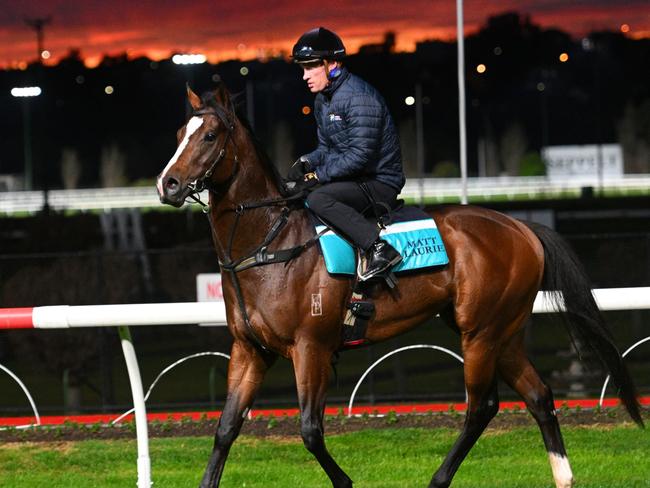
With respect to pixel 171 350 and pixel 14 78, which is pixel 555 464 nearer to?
pixel 171 350

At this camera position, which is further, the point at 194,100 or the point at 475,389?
the point at 475,389

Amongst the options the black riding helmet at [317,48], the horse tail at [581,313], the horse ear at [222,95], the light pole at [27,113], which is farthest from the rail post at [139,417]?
the light pole at [27,113]

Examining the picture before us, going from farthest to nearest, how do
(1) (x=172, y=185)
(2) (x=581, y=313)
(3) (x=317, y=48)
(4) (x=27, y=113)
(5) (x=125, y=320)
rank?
(4) (x=27, y=113) → (2) (x=581, y=313) → (5) (x=125, y=320) → (3) (x=317, y=48) → (1) (x=172, y=185)

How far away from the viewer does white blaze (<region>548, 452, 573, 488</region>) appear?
617 centimetres

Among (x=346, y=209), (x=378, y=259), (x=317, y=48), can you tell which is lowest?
(x=378, y=259)

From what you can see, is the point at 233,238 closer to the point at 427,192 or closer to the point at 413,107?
the point at 427,192

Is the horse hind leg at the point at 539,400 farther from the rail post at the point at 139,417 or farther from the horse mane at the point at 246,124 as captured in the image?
the rail post at the point at 139,417

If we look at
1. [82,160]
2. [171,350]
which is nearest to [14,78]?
[82,160]

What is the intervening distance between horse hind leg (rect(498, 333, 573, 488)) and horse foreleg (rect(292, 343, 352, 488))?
1.24m

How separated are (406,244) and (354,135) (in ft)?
2.16

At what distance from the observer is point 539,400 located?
640 centimetres

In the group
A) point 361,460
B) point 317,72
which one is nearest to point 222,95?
point 317,72

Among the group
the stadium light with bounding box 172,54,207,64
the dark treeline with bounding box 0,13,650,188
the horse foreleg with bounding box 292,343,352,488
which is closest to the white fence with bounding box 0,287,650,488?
the horse foreleg with bounding box 292,343,352,488

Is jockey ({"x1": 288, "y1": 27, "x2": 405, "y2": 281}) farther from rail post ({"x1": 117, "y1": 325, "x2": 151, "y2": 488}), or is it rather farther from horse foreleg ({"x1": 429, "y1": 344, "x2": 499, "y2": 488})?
rail post ({"x1": 117, "y1": 325, "x2": 151, "y2": 488})
